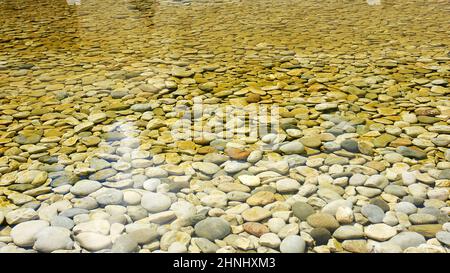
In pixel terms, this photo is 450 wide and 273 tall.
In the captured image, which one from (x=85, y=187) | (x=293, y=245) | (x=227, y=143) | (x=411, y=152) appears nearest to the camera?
(x=293, y=245)

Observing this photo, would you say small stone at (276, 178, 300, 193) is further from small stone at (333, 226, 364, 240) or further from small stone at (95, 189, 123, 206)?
small stone at (95, 189, 123, 206)

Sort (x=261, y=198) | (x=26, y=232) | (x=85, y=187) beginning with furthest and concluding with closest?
(x=85, y=187), (x=261, y=198), (x=26, y=232)

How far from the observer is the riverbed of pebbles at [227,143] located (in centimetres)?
177

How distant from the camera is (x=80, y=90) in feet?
11.3

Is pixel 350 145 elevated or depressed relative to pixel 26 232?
elevated

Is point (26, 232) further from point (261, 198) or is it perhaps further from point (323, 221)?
point (323, 221)

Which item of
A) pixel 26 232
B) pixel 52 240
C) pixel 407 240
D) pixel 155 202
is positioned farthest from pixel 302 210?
pixel 26 232

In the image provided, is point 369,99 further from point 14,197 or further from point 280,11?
point 280,11

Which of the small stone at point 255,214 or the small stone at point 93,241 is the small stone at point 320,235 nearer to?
the small stone at point 255,214

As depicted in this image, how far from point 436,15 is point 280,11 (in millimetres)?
2315

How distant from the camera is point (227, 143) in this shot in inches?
100

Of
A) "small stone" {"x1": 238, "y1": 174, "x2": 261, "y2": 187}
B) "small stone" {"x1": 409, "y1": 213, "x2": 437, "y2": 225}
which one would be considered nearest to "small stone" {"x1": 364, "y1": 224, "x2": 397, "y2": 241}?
"small stone" {"x1": 409, "y1": 213, "x2": 437, "y2": 225}

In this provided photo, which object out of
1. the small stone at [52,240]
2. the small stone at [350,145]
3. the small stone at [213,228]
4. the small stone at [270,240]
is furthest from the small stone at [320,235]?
the small stone at [52,240]
